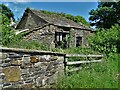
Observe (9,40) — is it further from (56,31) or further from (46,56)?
(56,31)

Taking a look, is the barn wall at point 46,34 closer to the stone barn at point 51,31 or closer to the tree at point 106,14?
the stone barn at point 51,31

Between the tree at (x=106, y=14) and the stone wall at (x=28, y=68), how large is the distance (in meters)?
22.5

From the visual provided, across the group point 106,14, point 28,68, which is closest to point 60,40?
point 106,14

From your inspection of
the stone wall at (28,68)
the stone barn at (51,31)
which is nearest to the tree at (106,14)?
the stone barn at (51,31)

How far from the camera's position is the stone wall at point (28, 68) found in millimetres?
5199

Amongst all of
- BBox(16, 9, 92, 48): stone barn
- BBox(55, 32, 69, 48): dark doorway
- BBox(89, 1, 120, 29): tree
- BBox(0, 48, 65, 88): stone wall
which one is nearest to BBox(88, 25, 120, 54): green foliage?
BBox(16, 9, 92, 48): stone barn

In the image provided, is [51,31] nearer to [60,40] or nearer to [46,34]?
[46,34]

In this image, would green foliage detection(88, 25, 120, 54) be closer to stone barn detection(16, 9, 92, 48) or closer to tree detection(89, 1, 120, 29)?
stone barn detection(16, 9, 92, 48)

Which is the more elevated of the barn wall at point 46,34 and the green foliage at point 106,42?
the barn wall at point 46,34

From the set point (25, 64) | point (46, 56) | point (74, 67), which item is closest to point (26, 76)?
point (25, 64)

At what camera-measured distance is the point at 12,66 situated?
17.7 feet

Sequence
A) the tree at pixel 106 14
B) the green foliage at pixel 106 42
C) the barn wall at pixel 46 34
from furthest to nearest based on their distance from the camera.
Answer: the tree at pixel 106 14, the barn wall at pixel 46 34, the green foliage at pixel 106 42

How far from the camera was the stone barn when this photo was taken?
20828 mm

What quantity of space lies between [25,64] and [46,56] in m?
0.98
